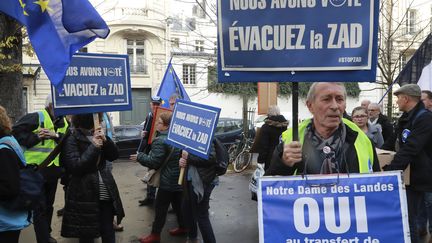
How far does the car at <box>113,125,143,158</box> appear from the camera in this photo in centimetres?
1595

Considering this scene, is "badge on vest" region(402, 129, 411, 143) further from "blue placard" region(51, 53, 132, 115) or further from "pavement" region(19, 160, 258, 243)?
"blue placard" region(51, 53, 132, 115)

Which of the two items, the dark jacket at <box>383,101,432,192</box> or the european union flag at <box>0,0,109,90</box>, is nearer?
the european union flag at <box>0,0,109,90</box>

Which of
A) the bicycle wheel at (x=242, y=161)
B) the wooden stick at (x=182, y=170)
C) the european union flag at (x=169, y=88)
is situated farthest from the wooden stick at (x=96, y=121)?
the bicycle wheel at (x=242, y=161)

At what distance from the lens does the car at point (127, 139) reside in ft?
52.3

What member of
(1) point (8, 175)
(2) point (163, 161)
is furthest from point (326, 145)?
(2) point (163, 161)

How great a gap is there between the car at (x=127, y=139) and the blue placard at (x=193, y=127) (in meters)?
11.1

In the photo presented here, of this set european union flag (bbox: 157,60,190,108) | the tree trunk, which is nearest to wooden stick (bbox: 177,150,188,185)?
the tree trunk

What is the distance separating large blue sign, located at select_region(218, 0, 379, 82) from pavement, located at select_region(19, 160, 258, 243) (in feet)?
11.8

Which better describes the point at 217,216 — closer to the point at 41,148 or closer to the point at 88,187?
the point at 41,148

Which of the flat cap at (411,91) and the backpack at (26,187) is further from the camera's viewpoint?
the flat cap at (411,91)

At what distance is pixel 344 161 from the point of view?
2.50 m

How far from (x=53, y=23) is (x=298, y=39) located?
2031mm

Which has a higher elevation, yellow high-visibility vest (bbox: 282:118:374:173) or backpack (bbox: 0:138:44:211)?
yellow high-visibility vest (bbox: 282:118:374:173)

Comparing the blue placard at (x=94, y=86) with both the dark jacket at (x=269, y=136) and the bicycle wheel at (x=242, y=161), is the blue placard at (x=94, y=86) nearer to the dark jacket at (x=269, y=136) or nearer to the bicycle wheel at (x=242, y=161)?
the dark jacket at (x=269, y=136)
